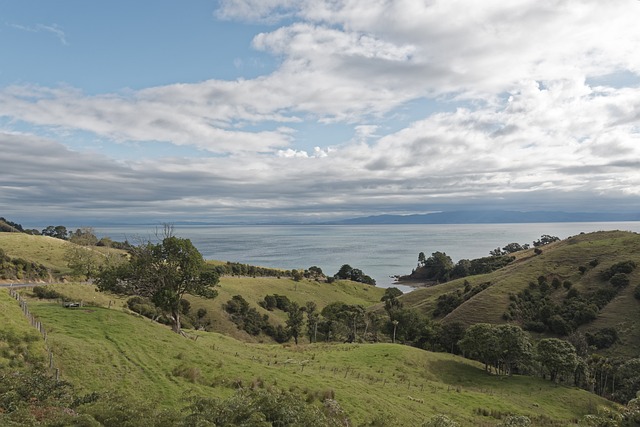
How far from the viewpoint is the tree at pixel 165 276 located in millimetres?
41188

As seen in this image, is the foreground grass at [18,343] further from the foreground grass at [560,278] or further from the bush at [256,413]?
the foreground grass at [560,278]

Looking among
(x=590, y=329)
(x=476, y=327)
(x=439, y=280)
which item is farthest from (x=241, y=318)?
(x=439, y=280)

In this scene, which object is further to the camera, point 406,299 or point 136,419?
point 406,299

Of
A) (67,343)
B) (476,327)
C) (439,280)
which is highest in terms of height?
(67,343)

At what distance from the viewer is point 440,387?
42250mm

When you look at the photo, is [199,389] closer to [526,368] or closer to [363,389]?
[363,389]

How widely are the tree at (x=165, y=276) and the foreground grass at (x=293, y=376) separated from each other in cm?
467

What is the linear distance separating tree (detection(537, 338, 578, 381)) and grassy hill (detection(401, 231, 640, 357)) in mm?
21101

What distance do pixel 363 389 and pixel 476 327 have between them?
104 feet

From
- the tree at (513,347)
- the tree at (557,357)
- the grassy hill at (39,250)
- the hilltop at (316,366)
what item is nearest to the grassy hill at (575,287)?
the hilltop at (316,366)

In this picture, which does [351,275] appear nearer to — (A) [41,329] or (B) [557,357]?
(B) [557,357]

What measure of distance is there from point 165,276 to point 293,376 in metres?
18.8

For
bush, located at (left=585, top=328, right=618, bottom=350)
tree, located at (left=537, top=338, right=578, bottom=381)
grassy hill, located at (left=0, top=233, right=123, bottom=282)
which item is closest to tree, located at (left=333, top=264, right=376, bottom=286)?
grassy hill, located at (left=0, top=233, right=123, bottom=282)

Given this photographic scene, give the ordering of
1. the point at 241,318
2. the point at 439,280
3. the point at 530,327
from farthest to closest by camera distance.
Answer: the point at 439,280, the point at 241,318, the point at 530,327
